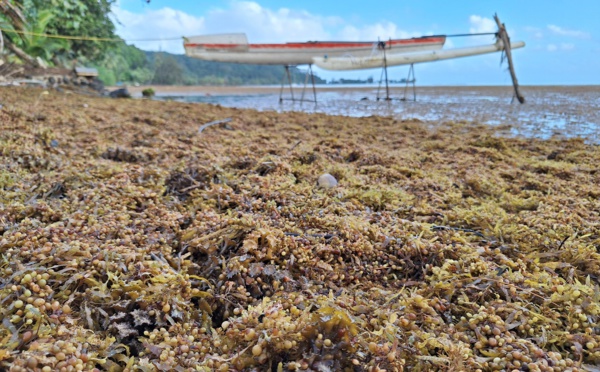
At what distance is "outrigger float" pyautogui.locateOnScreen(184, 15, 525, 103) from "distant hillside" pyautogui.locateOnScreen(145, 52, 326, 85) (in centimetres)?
3471

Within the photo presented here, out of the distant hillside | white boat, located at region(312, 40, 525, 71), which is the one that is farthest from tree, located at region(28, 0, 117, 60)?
the distant hillside

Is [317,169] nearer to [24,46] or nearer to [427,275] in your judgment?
[427,275]

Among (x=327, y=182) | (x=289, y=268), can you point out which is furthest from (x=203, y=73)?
(x=289, y=268)

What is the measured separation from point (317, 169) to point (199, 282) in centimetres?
204

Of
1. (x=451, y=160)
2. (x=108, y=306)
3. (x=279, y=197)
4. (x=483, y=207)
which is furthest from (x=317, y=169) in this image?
(x=108, y=306)

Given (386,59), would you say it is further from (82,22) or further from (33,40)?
(33,40)

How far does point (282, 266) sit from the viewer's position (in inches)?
66.8

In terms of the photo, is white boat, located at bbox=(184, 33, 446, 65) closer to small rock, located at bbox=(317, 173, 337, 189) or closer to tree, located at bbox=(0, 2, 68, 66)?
tree, located at bbox=(0, 2, 68, 66)

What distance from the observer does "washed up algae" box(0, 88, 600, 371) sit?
114cm

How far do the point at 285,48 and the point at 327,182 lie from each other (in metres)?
14.2

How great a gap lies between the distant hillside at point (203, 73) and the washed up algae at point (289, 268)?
49301 millimetres

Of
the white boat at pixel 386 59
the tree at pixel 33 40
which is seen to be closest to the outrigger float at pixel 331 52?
the white boat at pixel 386 59

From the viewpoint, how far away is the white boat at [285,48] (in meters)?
14.9

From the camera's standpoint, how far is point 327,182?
9.52 feet
